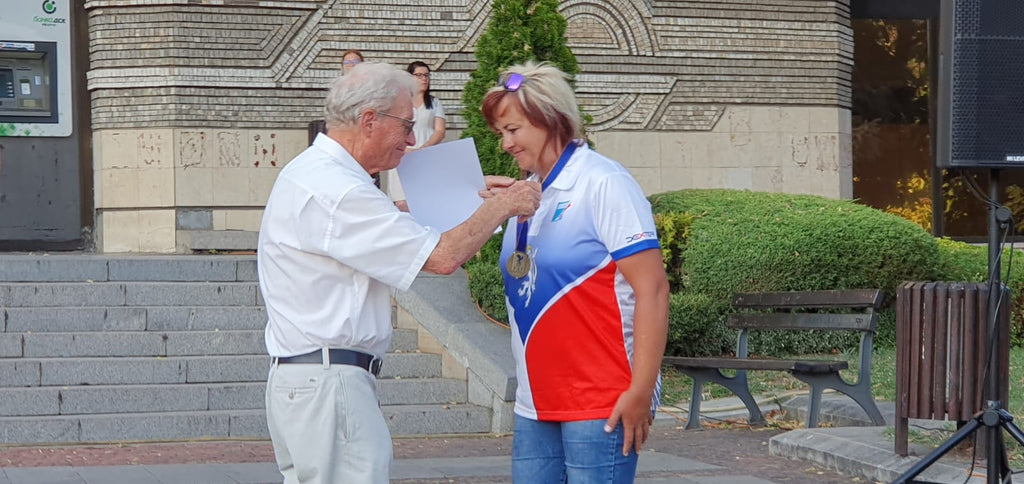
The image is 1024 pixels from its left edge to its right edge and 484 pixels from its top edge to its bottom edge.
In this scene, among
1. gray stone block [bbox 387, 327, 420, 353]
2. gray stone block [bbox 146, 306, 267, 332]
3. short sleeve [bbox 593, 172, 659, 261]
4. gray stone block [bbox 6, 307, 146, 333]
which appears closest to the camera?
short sleeve [bbox 593, 172, 659, 261]

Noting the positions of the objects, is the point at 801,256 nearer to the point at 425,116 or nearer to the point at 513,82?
the point at 425,116

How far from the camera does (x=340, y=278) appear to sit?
3.74 m

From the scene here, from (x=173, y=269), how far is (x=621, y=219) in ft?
26.0

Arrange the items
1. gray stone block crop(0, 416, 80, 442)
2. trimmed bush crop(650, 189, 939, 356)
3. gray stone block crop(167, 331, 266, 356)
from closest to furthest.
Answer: gray stone block crop(0, 416, 80, 442), gray stone block crop(167, 331, 266, 356), trimmed bush crop(650, 189, 939, 356)

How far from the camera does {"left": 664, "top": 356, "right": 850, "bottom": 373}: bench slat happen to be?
8445mm

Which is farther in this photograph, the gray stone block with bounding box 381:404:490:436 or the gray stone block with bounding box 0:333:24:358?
the gray stone block with bounding box 0:333:24:358

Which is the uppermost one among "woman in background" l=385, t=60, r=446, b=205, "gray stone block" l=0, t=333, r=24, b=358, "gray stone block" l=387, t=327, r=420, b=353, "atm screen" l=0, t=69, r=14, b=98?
"atm screen" l=0, t=69, r=14, b=98

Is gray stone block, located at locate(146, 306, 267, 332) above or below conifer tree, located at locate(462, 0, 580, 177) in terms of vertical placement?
below

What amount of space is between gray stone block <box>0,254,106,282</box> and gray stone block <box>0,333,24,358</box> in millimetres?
1175

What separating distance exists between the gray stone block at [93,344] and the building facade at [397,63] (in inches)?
133

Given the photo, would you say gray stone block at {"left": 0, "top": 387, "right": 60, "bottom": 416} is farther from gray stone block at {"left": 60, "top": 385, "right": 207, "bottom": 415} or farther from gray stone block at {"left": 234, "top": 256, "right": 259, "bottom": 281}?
gray stone block at {"left": 234, "top": 256, "right": 259, "bottom": 281}

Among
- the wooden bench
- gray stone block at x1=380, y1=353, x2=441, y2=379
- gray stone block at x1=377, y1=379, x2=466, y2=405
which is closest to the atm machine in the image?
gray stone block at x1=380, y1=353, x2=441, y2=379

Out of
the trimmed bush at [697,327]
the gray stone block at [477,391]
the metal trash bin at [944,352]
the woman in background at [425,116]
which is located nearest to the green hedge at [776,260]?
the trimmed bush at [697,327]

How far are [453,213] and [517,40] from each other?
7.66m
